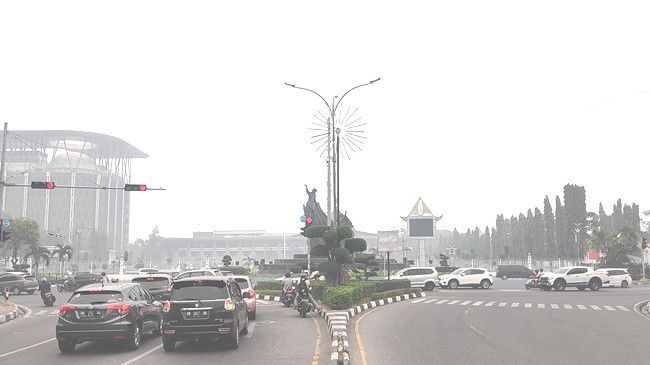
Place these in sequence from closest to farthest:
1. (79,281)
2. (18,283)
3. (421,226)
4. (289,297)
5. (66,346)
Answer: (66,346) → (289,297) → (18,283) → (79,281) → (421,226)

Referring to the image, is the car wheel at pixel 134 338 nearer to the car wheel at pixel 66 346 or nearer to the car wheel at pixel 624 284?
the car wheel at pixel 66 346

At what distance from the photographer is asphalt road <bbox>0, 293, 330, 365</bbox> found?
44.3 ft

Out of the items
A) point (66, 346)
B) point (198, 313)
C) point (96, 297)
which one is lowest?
point (66, 346)

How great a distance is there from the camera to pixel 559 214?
93812 mm

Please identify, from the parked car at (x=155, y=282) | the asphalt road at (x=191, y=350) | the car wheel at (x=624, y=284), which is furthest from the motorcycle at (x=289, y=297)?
the car wheel at (x=624, y=284)

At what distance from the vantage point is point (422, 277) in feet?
147

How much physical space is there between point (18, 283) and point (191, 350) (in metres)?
36.4

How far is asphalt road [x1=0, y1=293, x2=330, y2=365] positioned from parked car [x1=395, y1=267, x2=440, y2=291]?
81.7 feet

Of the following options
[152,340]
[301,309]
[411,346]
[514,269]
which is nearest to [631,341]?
[411,346]

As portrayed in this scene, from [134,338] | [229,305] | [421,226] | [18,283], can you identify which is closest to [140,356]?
[134,338]

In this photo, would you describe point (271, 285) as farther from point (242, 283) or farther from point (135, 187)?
point (242, 283)

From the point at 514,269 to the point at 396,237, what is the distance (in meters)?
36.4

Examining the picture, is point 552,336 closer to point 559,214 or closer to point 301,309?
point 301,309

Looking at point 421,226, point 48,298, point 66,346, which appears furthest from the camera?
point 421,226
